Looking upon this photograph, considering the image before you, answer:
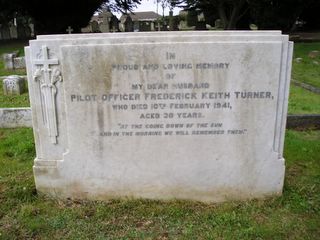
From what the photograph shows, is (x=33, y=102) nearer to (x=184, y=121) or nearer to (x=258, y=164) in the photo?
(x=184, y=121)

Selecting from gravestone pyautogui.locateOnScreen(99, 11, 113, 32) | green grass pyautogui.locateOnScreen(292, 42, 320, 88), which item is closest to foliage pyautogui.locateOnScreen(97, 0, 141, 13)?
gravestone pyautogui.locateOnScreen(99, 11, 113, 32)

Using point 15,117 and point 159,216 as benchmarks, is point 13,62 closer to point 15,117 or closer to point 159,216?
point 15,117

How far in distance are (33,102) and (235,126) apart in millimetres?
2087

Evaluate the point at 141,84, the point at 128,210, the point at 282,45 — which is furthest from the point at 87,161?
the point at 282,45

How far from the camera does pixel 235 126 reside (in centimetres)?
378

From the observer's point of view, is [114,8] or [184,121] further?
[114,8]

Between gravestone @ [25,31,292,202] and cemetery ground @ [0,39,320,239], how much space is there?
0.16 meters

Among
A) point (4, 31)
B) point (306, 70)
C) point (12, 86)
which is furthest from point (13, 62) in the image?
point (4, 31)

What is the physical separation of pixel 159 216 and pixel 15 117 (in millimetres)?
4004

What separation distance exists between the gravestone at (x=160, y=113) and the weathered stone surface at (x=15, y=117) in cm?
286

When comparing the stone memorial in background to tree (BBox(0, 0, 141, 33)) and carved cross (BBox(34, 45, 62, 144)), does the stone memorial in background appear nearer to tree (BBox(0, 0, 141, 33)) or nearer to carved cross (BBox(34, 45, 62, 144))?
carved cross (BBox(34, 45, 62, 144))

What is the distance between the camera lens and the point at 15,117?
21.7ft

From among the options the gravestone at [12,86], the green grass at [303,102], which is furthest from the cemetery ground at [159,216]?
the gravestone at [12,86]

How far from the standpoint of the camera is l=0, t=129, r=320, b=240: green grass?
11.2 ft
